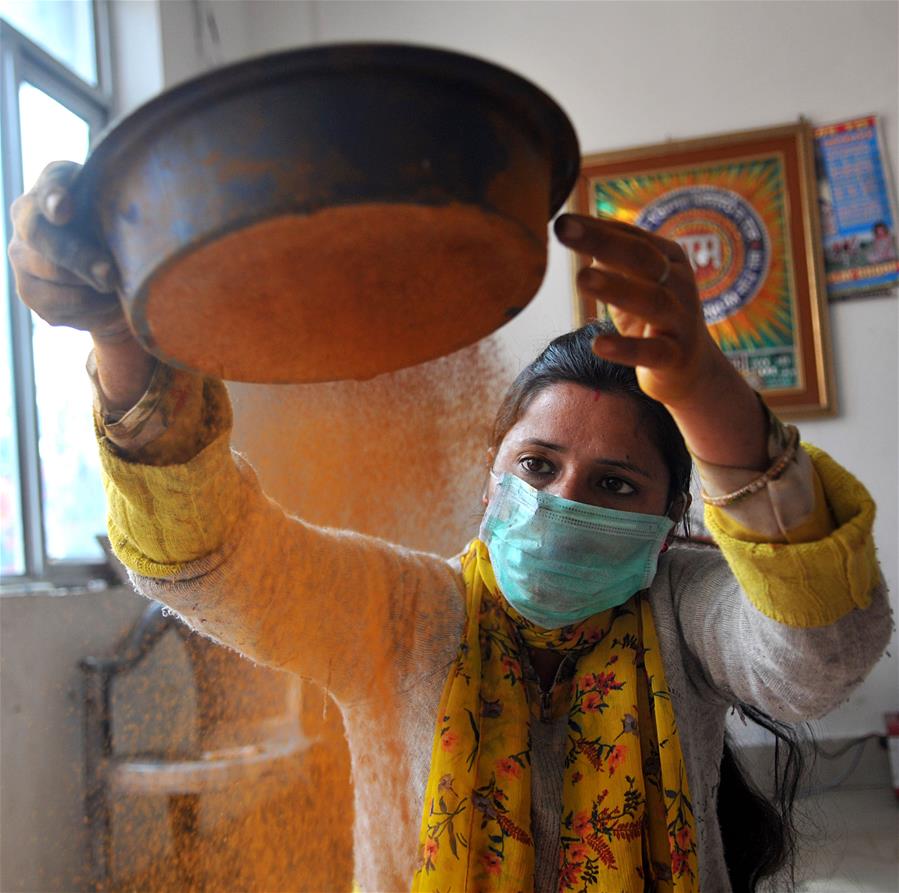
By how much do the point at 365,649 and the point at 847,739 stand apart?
247 cm

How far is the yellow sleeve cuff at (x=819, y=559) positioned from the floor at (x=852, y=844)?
1115 millimetres

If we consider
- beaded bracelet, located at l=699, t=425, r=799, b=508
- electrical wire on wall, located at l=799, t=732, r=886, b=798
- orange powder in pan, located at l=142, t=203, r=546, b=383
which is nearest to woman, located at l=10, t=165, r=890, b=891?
beaded bracelet, located at l=699, t=425, r=799, b=508

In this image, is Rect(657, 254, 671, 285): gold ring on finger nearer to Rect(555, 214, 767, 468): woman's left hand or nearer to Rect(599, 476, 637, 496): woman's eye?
Rect(555, 214, 767, 468): woman's left hand

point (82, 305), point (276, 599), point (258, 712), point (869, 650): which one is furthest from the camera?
point (258, 712)

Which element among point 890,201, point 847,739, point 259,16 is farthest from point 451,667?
point 259,16

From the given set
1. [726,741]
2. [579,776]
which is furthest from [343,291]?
[726,741]

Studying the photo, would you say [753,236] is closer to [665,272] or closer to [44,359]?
[44,359]

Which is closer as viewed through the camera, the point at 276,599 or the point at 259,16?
the point at 276,599

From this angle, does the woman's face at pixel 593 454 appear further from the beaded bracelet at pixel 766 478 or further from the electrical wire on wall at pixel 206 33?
the electrical wire on wall at pixel 206 33

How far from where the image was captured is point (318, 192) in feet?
1.76

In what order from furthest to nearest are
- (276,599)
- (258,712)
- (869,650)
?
1. (258,712)
2. (276,599)
3. (869,650)

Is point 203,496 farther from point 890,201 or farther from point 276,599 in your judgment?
point 890,201

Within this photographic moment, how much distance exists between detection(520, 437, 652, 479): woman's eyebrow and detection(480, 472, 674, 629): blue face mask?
0.15 ft

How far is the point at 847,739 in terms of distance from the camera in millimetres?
2990
